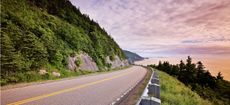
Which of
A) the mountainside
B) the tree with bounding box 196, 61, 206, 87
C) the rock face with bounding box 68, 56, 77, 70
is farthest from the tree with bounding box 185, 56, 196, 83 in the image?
the rock face with bounding box 68, 56, 77, 70

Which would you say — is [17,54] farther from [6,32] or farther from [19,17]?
[19,17]

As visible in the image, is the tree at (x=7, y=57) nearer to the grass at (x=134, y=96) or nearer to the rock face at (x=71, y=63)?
the grass at (x=134, y=96)

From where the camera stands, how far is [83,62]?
37.8 m

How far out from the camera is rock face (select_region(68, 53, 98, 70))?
107 ft

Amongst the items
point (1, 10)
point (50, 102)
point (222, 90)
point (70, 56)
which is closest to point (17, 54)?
point (1, 10)

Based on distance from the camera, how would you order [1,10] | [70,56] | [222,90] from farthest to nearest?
[222,90] → [70,56] → [1,10]

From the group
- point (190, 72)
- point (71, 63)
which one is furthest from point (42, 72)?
point (190, 72)

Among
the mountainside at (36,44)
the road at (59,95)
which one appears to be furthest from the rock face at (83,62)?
the road at (59,95)

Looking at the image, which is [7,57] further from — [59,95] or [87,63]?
[87,63]

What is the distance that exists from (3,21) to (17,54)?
3.27m

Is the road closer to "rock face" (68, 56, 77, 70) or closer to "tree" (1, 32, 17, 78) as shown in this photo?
"tree" (1, 32, 17, 78)

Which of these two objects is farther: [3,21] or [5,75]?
[3,21]

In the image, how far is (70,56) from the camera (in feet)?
109

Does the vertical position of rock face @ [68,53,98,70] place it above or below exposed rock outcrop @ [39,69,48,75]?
above
